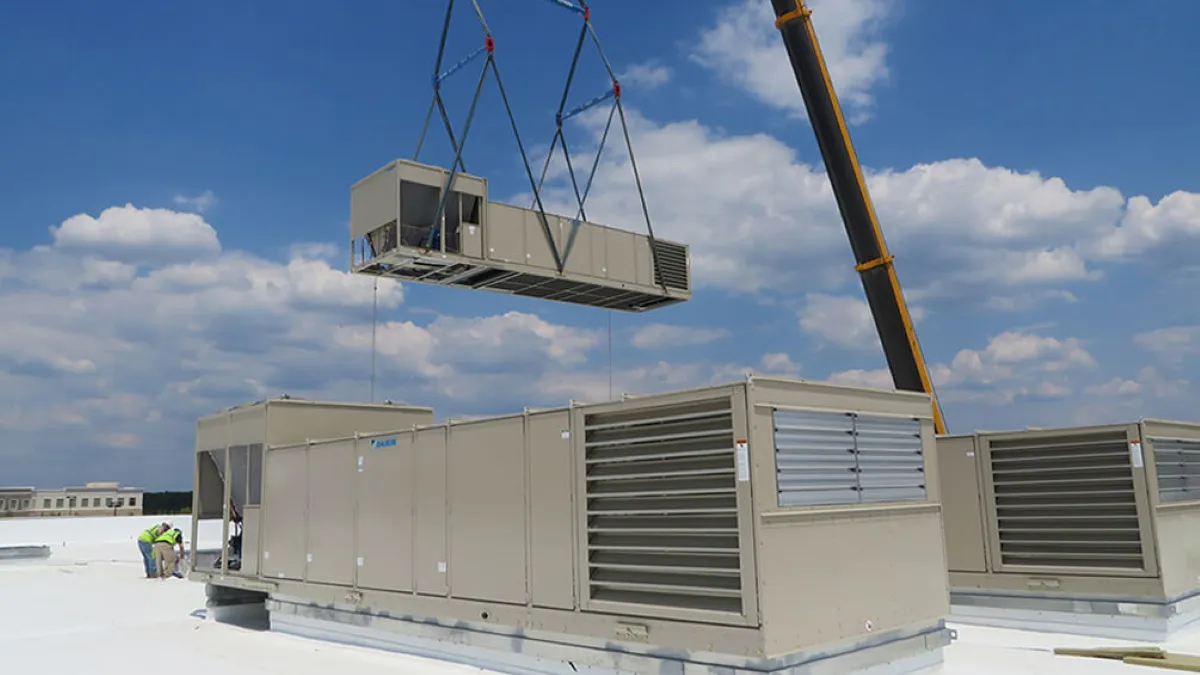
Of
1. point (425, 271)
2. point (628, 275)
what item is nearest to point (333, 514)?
point (425, 271)

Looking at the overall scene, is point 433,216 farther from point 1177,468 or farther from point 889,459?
point 1177,468

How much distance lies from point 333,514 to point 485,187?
4.85 metres

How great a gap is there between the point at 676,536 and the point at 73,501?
47941 millimetres

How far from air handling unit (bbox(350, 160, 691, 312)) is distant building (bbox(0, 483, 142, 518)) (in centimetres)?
3891

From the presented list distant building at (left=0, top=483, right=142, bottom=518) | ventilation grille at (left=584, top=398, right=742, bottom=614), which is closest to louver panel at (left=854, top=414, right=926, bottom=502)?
ventilation grille at (left=584, top=398, right=742, bottom=614)

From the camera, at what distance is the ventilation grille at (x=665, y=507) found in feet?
23.7

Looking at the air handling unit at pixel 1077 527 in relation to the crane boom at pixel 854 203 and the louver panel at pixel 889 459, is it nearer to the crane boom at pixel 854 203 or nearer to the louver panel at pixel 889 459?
the crane boom at pixel 854 203

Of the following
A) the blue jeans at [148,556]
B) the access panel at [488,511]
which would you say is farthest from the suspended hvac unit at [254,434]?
the blue jeans at [148,556]

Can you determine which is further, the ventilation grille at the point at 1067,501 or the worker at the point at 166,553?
the worker at the point at 166,553

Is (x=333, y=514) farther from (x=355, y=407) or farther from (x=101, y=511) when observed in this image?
(x=101, y=511)

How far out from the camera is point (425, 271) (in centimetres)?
1266

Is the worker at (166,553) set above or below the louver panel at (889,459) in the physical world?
below

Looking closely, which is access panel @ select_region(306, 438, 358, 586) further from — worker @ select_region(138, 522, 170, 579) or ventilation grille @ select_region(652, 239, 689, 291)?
worker @ select_region(138, 522, 170, 579)

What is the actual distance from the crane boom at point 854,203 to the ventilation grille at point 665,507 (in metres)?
8.32
